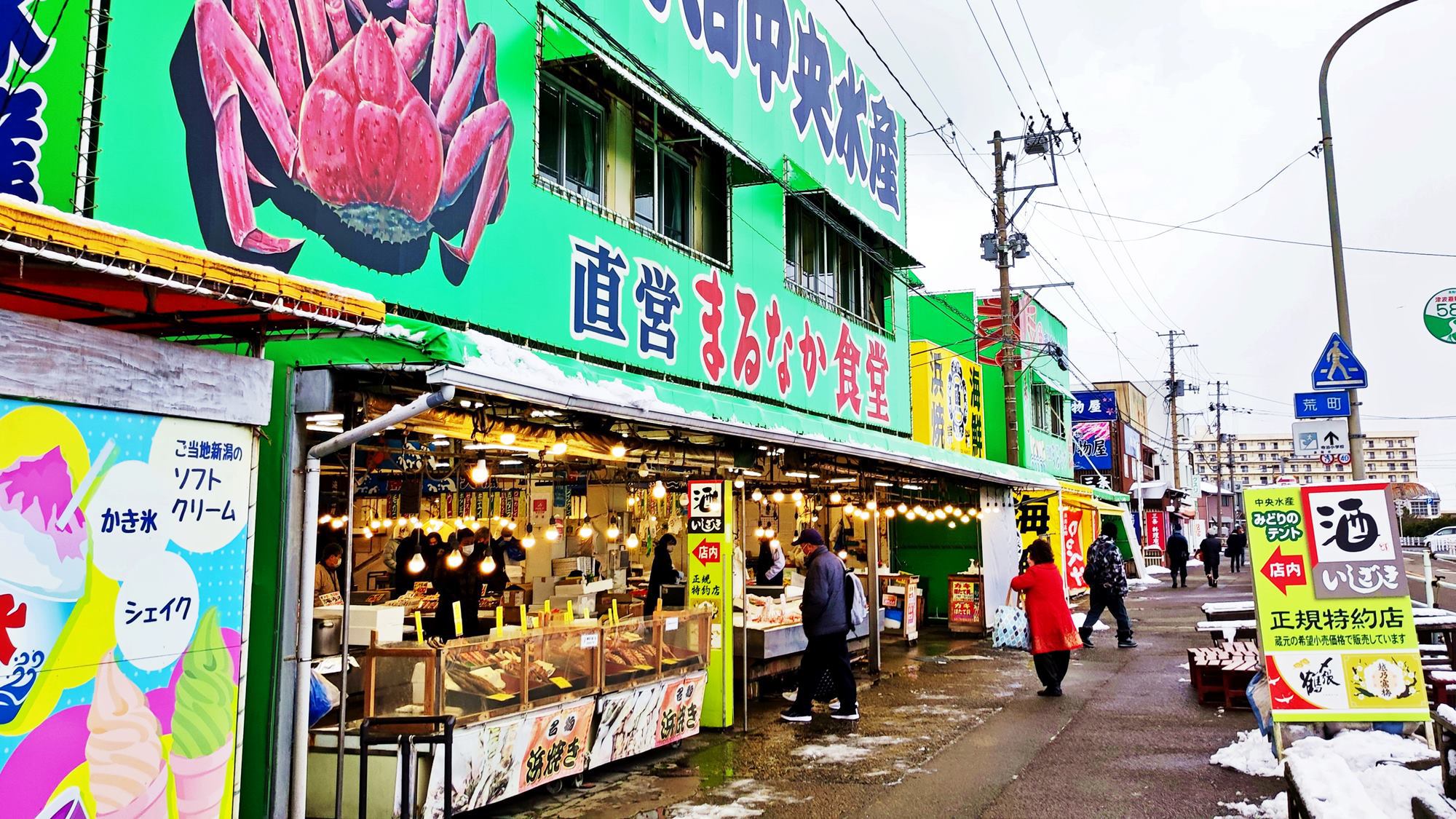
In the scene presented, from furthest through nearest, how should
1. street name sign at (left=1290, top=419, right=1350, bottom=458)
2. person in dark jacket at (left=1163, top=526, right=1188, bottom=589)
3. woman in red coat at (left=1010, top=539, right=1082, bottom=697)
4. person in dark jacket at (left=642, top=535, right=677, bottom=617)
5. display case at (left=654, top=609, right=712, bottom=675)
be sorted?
person in dark jacket at (left=1163, top=526, right=1188, bottom=589)
person in dark jacket at (left=642, top=535, right=677, bottom=617)
street name sign at (left=1290, top=419, right=1350, bottom=458)
woman in red coat at (left=1010, top=539, right=1082, bottom=697)
display case at (left=654, top=609, right=712, bottom=675)

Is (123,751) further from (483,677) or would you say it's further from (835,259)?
(835,259)

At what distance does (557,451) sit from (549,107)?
4.10m

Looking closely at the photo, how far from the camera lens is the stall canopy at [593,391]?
6215mm

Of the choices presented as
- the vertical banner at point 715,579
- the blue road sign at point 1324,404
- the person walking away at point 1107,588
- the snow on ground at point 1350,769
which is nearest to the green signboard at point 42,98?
the vertical banner at point 715,579

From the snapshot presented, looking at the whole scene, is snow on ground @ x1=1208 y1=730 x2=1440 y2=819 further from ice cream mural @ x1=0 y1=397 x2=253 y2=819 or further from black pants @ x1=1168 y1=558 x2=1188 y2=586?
black pants @ x1=1168 y1=558 x2=1188 y2=586

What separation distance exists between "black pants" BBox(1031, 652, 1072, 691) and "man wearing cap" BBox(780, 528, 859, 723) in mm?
2891

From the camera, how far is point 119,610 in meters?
5.08

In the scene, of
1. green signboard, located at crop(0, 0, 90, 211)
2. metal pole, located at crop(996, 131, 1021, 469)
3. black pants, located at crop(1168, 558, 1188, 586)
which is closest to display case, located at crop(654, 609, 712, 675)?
green signboard, located at crop(0, 0, 90, 211)

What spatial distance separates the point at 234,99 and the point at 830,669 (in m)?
8.27

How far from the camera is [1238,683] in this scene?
38.9ft

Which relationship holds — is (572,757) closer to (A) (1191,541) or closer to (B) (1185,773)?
(B) (1185,773)

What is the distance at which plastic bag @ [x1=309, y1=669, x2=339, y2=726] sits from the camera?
6.94 metres

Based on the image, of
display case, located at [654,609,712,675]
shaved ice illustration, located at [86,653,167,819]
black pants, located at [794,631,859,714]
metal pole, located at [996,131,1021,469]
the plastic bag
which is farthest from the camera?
metal pole, located at [996,131,1021,469]

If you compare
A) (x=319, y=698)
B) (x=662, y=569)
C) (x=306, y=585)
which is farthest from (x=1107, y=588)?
(x=306, y=585)
